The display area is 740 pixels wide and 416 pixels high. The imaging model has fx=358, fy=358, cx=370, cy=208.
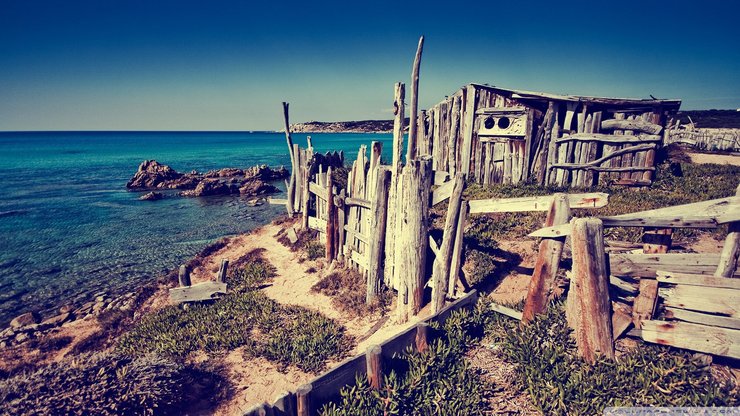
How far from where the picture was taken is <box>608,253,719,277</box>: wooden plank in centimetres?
467

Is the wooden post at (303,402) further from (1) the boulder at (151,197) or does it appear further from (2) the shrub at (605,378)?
(1) the boulder at (151,197)

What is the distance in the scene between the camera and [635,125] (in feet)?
43.9

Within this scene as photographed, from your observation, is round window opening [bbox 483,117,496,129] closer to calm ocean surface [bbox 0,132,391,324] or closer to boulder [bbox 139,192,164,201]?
calm ocean surface [bbox 0,132,391,324]

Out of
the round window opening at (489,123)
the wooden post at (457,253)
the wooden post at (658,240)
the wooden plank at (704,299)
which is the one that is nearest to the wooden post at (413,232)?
the wooden post at (457,253)

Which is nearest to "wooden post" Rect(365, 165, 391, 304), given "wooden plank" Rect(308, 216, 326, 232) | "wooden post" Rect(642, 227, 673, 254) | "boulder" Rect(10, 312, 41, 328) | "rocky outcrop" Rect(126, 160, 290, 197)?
"wooden plank" Rect(308, 216, 326, 232)

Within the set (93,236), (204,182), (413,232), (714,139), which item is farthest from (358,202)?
(714,139)

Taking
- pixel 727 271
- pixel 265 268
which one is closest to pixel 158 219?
pixel 265 268

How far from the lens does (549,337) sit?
509 cm

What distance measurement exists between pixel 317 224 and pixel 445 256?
5.45 metres

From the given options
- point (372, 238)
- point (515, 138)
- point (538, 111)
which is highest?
point (538, 111)

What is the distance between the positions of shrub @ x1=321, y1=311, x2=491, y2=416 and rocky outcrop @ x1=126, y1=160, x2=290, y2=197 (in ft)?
69.9

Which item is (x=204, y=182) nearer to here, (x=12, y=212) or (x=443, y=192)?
(x=12, y=212)

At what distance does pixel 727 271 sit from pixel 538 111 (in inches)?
423

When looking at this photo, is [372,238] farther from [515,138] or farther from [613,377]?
[515,138]
